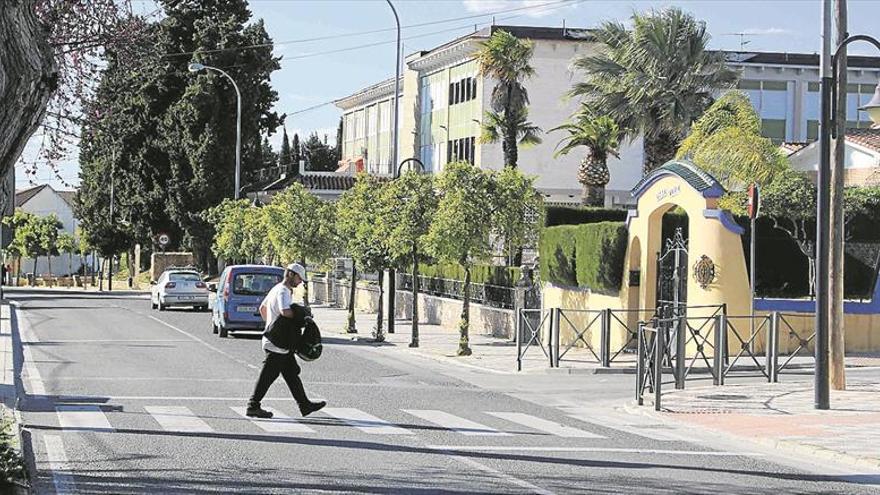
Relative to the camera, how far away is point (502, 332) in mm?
35531

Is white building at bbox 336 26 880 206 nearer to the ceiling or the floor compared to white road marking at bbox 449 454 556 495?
nearer to the ceiling

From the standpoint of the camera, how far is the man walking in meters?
15.7

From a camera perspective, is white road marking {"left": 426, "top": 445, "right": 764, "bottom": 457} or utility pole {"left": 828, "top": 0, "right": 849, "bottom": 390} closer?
white road marking {"left": 426, "top": 445, "right": 764, "bottom": 457}

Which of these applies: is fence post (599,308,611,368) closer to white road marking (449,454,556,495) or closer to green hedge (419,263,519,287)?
green hedge (419,263,519,287)

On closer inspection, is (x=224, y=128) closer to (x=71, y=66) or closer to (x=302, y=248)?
(x=302, y=248)

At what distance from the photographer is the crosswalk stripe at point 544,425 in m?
15.4

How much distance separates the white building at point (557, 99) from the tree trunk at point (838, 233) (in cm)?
3693

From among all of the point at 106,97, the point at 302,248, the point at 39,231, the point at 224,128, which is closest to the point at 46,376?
the point at 106,97

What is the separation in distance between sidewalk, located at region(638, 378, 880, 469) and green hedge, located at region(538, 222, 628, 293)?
25.3 feet

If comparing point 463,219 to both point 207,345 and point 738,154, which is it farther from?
point 738,154

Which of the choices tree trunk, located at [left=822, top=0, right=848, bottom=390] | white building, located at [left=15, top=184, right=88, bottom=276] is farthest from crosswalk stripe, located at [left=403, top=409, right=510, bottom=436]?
white building, located at [left=15, top=184, right=88, bottom=276]

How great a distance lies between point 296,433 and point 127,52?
4.69 m

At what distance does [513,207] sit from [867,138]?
1825 centimetres

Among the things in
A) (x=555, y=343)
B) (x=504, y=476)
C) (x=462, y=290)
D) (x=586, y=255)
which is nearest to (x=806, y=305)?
(x=586, y=255)
